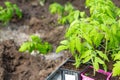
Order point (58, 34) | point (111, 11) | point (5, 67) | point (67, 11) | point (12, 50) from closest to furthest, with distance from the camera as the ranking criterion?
point (111, 11) < point (5, 67) < point (12, 50) < point (58, 34) < point (67, 11)

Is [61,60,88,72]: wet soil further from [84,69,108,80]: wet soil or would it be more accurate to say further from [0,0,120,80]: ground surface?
[0,0,120,80]: ground surface

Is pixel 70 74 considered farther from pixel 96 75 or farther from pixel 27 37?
pixel 27 37

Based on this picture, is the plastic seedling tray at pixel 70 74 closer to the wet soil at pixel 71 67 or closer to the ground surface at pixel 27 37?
the wet soil at pixel 71 67

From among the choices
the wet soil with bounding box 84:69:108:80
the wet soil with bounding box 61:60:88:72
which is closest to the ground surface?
the wet soil with bounding box 61:60:88:72

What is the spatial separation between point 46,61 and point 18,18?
1.36m

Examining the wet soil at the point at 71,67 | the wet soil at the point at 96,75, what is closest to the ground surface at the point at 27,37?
the wet soil at the point at 71,67

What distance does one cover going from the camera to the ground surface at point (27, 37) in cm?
346

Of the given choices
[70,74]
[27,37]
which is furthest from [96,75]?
[27,37]

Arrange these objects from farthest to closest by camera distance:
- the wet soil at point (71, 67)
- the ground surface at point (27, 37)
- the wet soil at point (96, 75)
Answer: the ground surface at point (27, 37), the wet soil at point (71, 67), the wet soil at point (96, 75)

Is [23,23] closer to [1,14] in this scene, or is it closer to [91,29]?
[1,14]

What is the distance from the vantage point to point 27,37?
4.33 m

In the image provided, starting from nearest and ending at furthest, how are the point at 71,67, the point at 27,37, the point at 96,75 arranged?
the point at 96,75 → the point at 71,67 → the point at 27,37

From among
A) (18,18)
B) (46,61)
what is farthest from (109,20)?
(18,18)

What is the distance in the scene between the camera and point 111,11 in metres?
3.03
